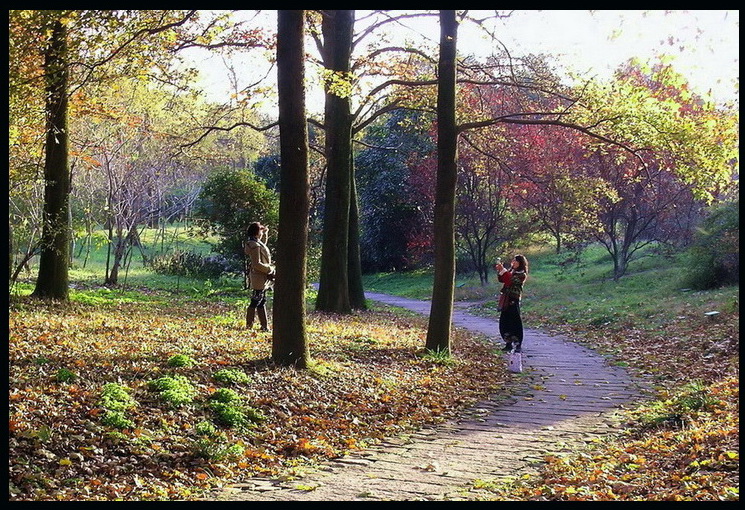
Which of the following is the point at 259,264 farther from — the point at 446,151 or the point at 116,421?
the point at 116,421

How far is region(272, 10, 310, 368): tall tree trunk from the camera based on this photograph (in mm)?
9398

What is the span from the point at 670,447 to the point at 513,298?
616cm

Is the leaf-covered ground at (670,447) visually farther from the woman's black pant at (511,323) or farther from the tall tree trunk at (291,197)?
the tall tree trunk at (291,197)

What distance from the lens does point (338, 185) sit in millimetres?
18594

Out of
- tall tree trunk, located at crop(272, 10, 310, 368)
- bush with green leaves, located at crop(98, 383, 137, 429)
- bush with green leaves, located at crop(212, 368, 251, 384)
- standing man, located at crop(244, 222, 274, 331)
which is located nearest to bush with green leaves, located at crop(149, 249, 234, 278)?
standing man, located at crop(244, 222, 274, 331)

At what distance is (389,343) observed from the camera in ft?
46.1

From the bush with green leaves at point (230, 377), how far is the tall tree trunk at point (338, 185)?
10120mm

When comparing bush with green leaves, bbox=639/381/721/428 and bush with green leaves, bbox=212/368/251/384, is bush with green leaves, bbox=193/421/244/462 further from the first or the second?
bush with green leaves, bbox=639/381/721/428

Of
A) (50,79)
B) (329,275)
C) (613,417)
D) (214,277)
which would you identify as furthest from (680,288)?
(50,79)

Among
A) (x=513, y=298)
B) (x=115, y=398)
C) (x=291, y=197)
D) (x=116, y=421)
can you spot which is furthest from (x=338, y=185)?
(x=116, y=421)

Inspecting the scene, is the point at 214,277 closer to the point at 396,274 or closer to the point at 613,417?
the point at 396,274

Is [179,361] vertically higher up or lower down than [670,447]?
higher up

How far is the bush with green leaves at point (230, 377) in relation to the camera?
8625 mm

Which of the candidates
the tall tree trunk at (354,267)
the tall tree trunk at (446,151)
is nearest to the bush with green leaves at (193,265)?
the tall tree trunk at (354,267)
